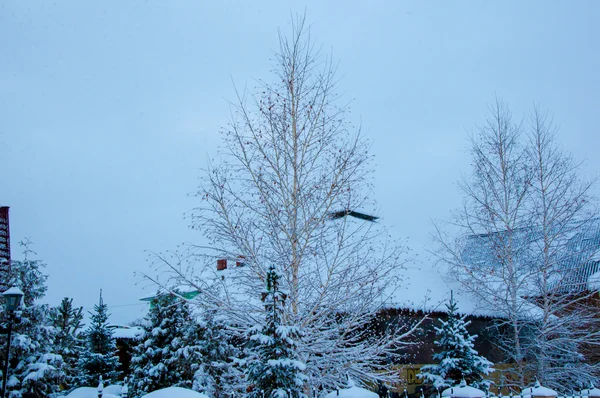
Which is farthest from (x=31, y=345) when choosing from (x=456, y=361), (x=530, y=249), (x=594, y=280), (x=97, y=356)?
(x=594, y=280)

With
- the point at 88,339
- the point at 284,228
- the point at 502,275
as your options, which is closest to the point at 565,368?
the point at 502,275

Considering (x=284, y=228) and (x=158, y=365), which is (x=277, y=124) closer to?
(x=284, y=228)

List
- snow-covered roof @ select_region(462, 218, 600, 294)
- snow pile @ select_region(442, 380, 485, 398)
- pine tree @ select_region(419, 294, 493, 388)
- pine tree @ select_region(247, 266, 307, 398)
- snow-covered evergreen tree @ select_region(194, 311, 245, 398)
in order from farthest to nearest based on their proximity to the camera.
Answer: snow-covered roof @ select_region(462, 218, 600, 294)
snow-covered evergreen tree @ select_region(194, 311, 245, 398)
pine tree @ select_region(419, 294, 493, 388)
pine tree @ select_region(247, 266, 307, 398)
snow pile @ select_region(442, 380, 485, 398)

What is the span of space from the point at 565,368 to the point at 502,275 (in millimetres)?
3449

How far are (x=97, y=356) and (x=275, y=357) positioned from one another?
14381 millimetres

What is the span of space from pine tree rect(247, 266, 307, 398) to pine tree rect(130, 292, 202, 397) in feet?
21.4

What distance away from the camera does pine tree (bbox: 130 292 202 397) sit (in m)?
14.4

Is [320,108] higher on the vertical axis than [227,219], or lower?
higher

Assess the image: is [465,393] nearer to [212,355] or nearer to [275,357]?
[275,357]

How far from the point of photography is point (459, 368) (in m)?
12.5

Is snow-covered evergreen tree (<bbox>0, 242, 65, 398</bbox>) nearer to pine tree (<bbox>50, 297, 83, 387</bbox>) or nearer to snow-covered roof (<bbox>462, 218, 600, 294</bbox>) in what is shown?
pine tree (<bbox>50, 297, 83, 387</bbox>)

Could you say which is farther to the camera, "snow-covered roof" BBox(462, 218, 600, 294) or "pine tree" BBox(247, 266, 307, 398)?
"snow-covered roof" BBox(462, 218, 600, 294)

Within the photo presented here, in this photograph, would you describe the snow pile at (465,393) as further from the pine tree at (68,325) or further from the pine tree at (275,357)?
the pine tree at (68,325)

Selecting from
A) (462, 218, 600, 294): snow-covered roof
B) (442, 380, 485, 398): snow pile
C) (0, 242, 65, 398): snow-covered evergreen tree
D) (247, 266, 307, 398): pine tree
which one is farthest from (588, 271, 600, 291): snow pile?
(0, 242, 65, 398): snow-covered evergreen tree
